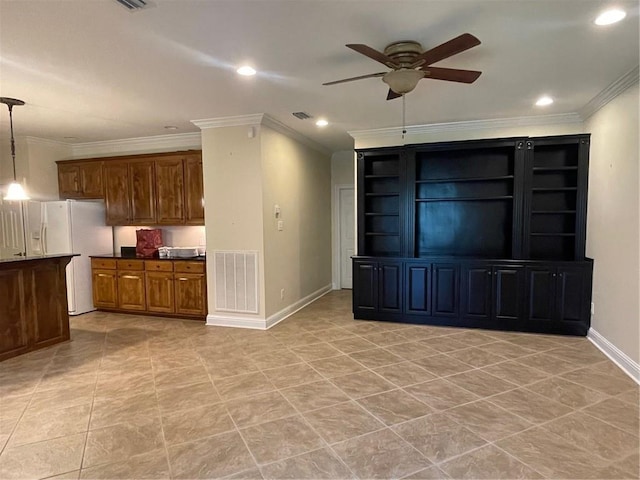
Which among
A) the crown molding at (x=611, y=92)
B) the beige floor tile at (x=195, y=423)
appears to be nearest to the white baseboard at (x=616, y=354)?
the crown molding at (x=611, y=92)

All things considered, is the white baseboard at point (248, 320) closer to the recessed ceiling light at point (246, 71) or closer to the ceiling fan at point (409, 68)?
the recessed ceiling light at point (246, 71)

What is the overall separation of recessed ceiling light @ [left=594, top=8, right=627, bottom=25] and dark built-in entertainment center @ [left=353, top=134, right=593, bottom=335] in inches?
91.2

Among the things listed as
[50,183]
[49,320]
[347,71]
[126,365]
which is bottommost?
[126,365]

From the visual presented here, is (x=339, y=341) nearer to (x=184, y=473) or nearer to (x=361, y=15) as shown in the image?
(x=184, y=473)

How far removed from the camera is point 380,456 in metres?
2.26

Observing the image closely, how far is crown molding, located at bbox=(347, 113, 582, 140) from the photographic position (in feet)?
15.4

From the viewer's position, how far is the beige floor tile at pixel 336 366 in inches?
137

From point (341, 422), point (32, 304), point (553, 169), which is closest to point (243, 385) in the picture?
point (341, 422)

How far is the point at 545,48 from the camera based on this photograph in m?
2.81

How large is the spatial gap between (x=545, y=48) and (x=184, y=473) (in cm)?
370

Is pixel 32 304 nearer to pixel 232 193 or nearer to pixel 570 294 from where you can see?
pixel 232 193

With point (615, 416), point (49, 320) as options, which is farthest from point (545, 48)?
point (49, 320)

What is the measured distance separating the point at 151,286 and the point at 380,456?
4.23 m

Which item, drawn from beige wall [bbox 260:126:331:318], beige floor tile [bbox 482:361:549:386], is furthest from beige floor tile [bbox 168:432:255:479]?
beige wall [bbox 260:126:331:318]
